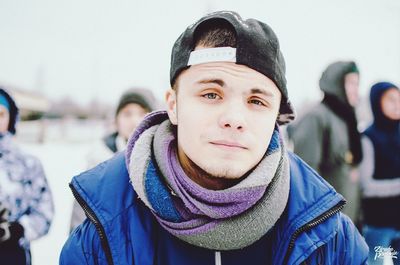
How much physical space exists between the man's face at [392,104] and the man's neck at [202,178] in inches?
98.9

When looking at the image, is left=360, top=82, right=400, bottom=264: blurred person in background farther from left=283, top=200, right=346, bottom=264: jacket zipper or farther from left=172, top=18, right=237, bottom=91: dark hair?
left=172, top=18, right=237, bottom=91: dark hair

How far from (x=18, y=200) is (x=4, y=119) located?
662mm

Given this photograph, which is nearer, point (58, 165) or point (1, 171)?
point (1, 171)

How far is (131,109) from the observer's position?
3.42 metres

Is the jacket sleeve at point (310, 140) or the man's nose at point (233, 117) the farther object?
the jacket sleeve at point (310, 140)

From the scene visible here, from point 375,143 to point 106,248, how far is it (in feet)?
9.33

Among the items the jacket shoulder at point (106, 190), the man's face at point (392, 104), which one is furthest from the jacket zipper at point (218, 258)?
the man's face at point (392, 104)

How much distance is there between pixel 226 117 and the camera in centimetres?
129

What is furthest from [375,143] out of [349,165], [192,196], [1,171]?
[1,171]

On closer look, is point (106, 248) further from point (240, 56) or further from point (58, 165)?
point (58, 165)

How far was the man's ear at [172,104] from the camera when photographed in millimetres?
1544

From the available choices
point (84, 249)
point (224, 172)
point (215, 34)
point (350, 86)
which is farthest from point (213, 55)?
point (350, 86)

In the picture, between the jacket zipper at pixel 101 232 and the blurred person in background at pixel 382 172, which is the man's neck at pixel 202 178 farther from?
the blurred person in background at pixel 382 172

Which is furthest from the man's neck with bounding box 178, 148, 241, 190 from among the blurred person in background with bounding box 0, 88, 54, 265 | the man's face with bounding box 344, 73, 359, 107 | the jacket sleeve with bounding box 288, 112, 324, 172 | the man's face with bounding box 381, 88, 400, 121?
the man's face with bounding box 381, 88, 400, 121
